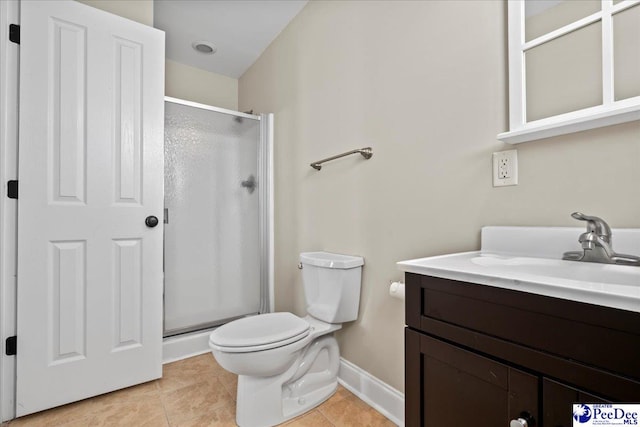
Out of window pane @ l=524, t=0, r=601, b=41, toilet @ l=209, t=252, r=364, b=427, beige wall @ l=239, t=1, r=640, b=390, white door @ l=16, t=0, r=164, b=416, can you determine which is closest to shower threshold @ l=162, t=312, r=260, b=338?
white door @ l=16, t=0, r=164, b=416

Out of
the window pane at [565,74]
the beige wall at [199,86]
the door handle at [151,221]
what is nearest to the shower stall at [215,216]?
the door handle at [151,221]

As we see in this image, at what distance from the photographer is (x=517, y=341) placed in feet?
2.03

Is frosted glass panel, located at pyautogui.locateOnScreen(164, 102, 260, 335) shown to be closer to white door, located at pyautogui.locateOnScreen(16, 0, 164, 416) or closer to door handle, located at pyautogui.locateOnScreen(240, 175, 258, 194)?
door handle, located at pyautogui.locateOnScreen(240, 175, 258, 194)

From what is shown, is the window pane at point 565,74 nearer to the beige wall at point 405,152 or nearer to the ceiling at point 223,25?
the beige wall at point 405,152

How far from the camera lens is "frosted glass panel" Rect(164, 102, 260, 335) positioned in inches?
81.7

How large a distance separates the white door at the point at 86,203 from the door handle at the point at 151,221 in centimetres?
3

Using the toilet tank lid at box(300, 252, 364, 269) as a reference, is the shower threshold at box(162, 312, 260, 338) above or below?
below

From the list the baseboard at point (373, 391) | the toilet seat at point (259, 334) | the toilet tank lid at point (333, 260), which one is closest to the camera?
the toilet seat at point (259, 334)

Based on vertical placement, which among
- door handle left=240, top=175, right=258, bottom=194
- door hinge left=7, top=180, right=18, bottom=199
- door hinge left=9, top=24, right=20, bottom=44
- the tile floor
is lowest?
the tile floor

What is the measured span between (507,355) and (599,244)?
39 centimetres

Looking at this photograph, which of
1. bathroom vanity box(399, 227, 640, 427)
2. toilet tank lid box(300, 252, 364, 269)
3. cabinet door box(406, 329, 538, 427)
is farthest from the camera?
toilet tank lid box(300, 252, 364, 269)

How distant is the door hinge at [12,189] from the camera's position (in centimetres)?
142

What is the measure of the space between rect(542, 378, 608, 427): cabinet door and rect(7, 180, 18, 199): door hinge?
2.09m

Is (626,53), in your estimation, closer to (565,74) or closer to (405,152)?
(565,74)
